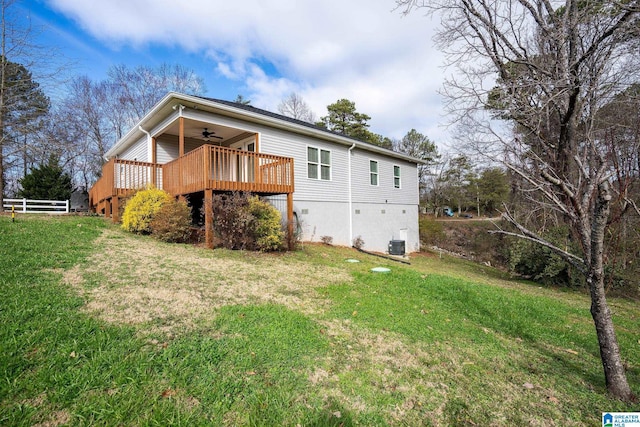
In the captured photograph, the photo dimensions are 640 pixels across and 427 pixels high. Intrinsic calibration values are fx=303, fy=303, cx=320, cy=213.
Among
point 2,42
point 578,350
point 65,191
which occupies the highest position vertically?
point 2,42

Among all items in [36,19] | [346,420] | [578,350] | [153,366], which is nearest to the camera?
[346,420]

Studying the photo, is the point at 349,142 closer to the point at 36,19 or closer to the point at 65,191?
the point at 36,19

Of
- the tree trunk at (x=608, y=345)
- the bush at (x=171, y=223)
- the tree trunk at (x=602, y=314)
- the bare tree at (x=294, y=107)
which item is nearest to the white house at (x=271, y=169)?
the bush at (x=171, y=223)

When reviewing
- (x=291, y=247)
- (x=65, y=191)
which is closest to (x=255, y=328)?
(x=291, y=247)

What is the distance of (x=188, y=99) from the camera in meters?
8.55

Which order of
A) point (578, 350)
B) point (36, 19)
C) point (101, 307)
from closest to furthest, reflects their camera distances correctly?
point (101, 307)
point (578, 350)
point (36, 19)

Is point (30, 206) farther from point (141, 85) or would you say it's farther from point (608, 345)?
point (141, 85)

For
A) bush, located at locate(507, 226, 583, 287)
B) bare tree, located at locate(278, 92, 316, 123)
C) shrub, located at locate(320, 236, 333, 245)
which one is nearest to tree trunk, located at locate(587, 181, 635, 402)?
bush, located at locate(507, 226, 583, 287)

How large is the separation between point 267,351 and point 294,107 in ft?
101

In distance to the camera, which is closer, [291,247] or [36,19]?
[291,247]

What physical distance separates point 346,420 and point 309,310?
2.08 m

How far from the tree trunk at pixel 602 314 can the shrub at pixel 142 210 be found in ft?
28.2

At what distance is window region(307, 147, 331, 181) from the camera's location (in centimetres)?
1224

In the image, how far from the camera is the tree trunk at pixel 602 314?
9.06 ft
